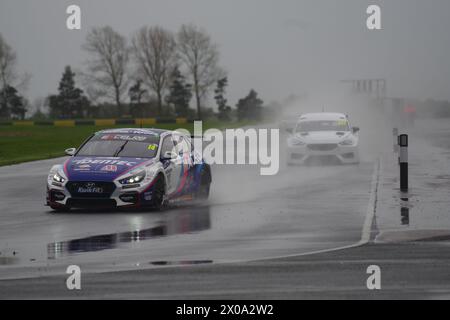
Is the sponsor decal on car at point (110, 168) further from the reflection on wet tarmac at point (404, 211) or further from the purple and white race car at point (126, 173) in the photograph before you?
the reflection on wet tarmac at point (404, 211)

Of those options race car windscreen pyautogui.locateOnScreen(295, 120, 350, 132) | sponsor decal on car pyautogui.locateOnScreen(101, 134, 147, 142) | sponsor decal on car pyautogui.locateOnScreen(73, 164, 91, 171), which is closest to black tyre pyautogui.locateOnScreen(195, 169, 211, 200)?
sponsor decal on car pyautogui.locateOnScreen(101, 134, 147, 142)

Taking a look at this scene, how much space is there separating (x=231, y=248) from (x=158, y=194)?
16.4 feet

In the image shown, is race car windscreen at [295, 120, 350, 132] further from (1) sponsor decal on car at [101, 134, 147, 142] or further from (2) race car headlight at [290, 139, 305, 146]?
(1) sponsor decal on car at [101, 134, 147, 142]

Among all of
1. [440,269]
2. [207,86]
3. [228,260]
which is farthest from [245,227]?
[207,86]

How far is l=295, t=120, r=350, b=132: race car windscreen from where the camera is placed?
30656mm

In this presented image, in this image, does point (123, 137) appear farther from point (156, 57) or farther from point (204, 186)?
point (156, 57)

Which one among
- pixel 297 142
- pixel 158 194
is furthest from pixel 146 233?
pixel 297 142

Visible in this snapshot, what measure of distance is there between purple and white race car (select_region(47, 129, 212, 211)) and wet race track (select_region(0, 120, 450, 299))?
0.24m

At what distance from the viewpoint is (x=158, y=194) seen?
1669 centimetres

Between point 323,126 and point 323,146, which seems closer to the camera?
point 323,146

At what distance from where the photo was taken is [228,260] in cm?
1080

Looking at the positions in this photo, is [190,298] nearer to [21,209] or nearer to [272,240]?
[272,240]
